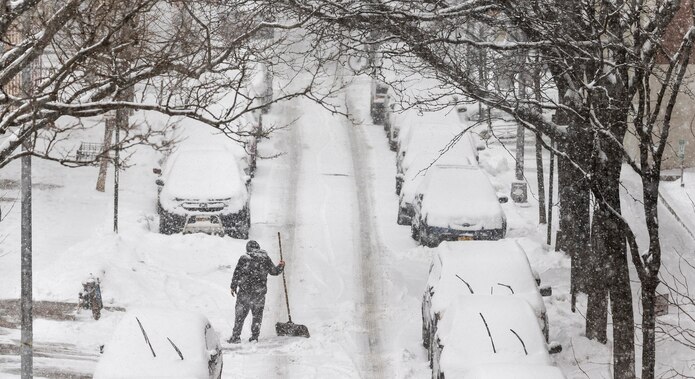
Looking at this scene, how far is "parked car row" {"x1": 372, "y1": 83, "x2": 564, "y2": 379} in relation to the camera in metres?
12.6

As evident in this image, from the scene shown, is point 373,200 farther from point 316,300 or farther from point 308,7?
point 308,7

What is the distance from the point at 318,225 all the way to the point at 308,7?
32.9 feet

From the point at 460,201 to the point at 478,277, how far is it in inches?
266

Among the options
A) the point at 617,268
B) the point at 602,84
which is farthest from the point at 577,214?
the point at 617,268

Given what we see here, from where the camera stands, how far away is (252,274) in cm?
1681

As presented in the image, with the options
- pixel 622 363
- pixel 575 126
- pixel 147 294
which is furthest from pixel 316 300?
pixel 622 363

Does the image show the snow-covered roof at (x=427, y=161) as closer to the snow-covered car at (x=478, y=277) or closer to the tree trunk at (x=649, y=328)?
the snow-covered car at (x=478, y=277)

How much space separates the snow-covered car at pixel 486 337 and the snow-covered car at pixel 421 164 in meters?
8.90

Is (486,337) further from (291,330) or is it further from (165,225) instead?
(165,225)

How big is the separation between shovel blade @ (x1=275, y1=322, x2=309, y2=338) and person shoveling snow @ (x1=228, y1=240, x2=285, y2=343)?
1.21 feet

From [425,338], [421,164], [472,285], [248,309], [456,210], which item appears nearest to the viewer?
[472,285]

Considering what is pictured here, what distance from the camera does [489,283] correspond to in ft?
50.4

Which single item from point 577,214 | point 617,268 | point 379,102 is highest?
point 379,102

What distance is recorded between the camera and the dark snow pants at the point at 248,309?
1670cm
